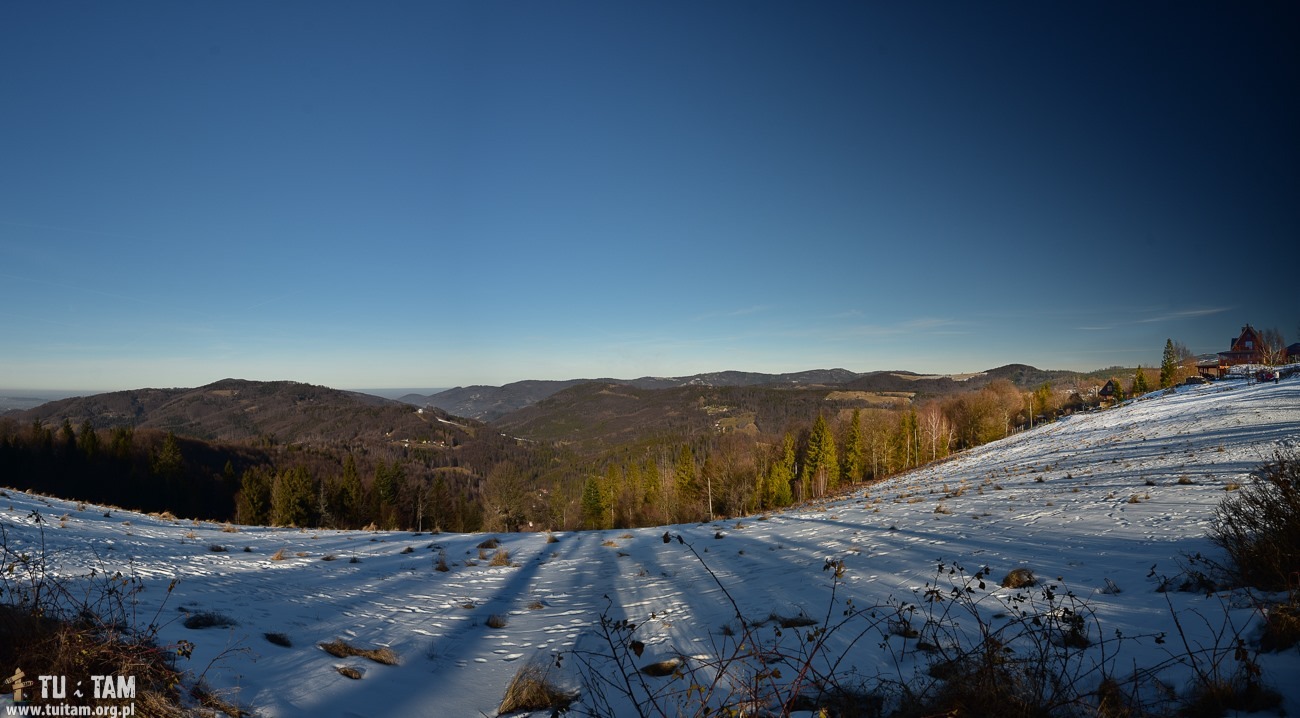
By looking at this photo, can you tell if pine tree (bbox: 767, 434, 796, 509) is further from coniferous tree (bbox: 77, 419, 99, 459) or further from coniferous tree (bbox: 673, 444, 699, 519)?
coniferous tree (bbox: 77, 419, 99, 459)

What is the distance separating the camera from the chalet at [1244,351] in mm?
55406

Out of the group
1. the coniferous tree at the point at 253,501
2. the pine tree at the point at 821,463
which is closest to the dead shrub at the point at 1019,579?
the pine tree at the point at 821,463

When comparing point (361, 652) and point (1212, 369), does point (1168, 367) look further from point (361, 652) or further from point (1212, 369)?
point (361, 652)

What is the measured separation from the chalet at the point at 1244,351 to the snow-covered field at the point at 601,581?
6714 centimetres

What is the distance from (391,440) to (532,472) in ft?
173

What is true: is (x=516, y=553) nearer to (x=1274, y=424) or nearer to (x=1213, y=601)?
(x=1213, y=601)

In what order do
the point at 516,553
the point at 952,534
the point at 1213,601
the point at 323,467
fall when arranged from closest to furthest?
the point at 1213,601, the point at 952,534, the point at 516,553, the point at 323,467

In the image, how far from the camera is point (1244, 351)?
5756 centimetres

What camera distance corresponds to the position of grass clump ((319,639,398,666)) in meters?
4.83

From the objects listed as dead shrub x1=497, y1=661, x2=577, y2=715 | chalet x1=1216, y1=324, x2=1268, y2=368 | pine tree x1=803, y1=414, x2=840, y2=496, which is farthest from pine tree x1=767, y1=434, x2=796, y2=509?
chalet x1=1216, y1=324, x2=1268, y2=368

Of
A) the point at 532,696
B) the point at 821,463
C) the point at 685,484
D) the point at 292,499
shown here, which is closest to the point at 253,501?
the point at 292,499

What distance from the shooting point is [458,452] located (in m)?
155

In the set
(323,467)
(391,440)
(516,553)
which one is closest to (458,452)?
(391,440)

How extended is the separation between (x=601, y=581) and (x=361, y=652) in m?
3.94
